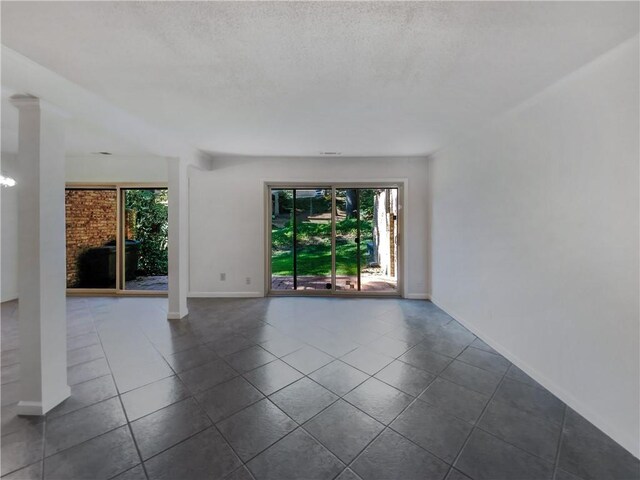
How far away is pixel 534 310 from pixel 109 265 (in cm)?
643

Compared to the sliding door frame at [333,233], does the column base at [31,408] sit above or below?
below

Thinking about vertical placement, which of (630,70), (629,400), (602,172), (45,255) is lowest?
(629,400)

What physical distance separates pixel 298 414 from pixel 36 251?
220 centimetres

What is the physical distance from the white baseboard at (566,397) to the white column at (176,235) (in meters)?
3.93

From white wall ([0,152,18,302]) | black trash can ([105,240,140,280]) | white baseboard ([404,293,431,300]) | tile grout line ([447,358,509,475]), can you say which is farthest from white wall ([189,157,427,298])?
white wall ([0,152,18,302])

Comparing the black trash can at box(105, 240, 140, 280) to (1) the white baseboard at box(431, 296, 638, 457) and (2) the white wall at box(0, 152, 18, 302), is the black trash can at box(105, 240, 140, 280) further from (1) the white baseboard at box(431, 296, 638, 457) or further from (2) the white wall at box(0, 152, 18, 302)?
(1) the white baseboard at box(431, 296, 638, 457)

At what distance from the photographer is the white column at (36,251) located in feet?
6.07

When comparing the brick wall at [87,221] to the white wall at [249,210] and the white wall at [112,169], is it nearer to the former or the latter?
the white wall at [112,169]

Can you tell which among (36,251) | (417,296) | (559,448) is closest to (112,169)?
(36,251)

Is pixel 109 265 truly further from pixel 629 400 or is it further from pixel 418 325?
pixel 629 400

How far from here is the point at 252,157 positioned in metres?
4.61

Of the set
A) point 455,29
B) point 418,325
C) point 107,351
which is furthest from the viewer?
point 418,325

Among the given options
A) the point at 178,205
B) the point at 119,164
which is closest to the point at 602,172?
the point at 178,205

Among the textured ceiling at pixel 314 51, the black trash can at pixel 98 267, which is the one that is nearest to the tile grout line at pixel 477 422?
the textured ceiling at pixel 314 51
